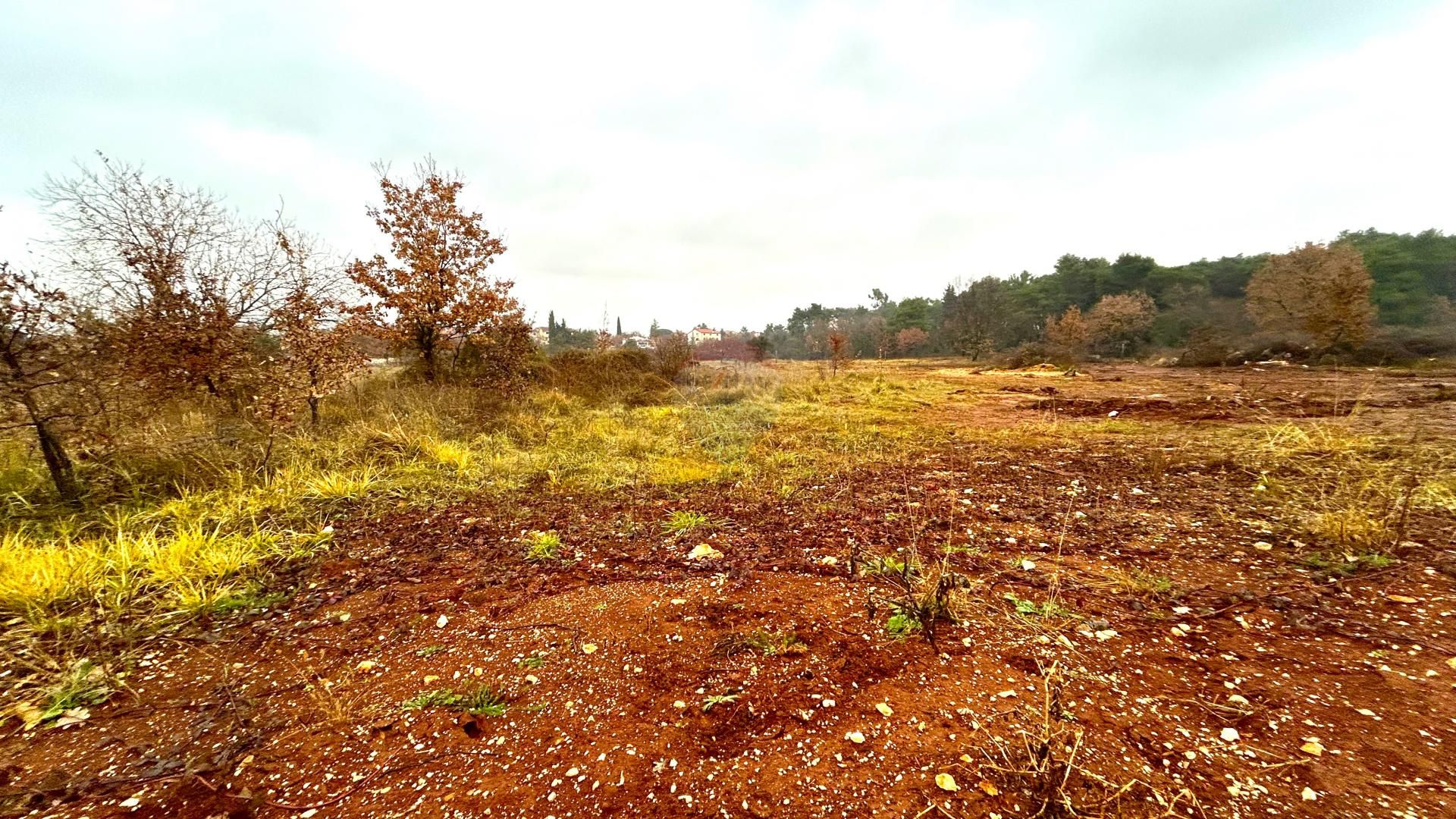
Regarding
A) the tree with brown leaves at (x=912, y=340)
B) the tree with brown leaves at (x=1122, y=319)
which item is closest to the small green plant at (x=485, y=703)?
the tree with brown leaves at (x=1122, y=319)

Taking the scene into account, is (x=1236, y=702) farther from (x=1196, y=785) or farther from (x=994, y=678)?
(x=994, y=678)

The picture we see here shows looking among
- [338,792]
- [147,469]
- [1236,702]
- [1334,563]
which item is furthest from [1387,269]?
[147,469]

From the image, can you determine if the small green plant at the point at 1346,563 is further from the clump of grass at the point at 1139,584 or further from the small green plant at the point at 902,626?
the small green plant at the point at 902,626

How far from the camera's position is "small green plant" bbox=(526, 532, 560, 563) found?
3.49 metres

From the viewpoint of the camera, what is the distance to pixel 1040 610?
2.58 metres

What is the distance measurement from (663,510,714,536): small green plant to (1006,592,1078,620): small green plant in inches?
88.7

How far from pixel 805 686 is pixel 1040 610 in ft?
4.73

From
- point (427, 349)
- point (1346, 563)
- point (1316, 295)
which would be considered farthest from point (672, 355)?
point (1316, 295)

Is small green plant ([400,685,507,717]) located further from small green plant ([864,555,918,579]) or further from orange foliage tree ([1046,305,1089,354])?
orange foliage tree ([1046,305,1089,354])

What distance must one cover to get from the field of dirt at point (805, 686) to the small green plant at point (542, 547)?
11 cm

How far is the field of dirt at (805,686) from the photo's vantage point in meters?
1.58

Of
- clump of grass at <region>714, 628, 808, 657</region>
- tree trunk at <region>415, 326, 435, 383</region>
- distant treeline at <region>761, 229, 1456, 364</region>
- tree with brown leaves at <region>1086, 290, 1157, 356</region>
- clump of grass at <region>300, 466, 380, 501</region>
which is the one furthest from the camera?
tree with brown leaves at <region>1086, 290, 1157, 356</region>

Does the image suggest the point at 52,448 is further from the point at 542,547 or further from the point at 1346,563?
the point at 1346,563

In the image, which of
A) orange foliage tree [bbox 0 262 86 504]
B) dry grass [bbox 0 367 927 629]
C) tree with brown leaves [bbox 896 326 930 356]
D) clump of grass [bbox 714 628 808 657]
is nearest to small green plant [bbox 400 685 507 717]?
clump of grass [bbox 714 628 808 657]
